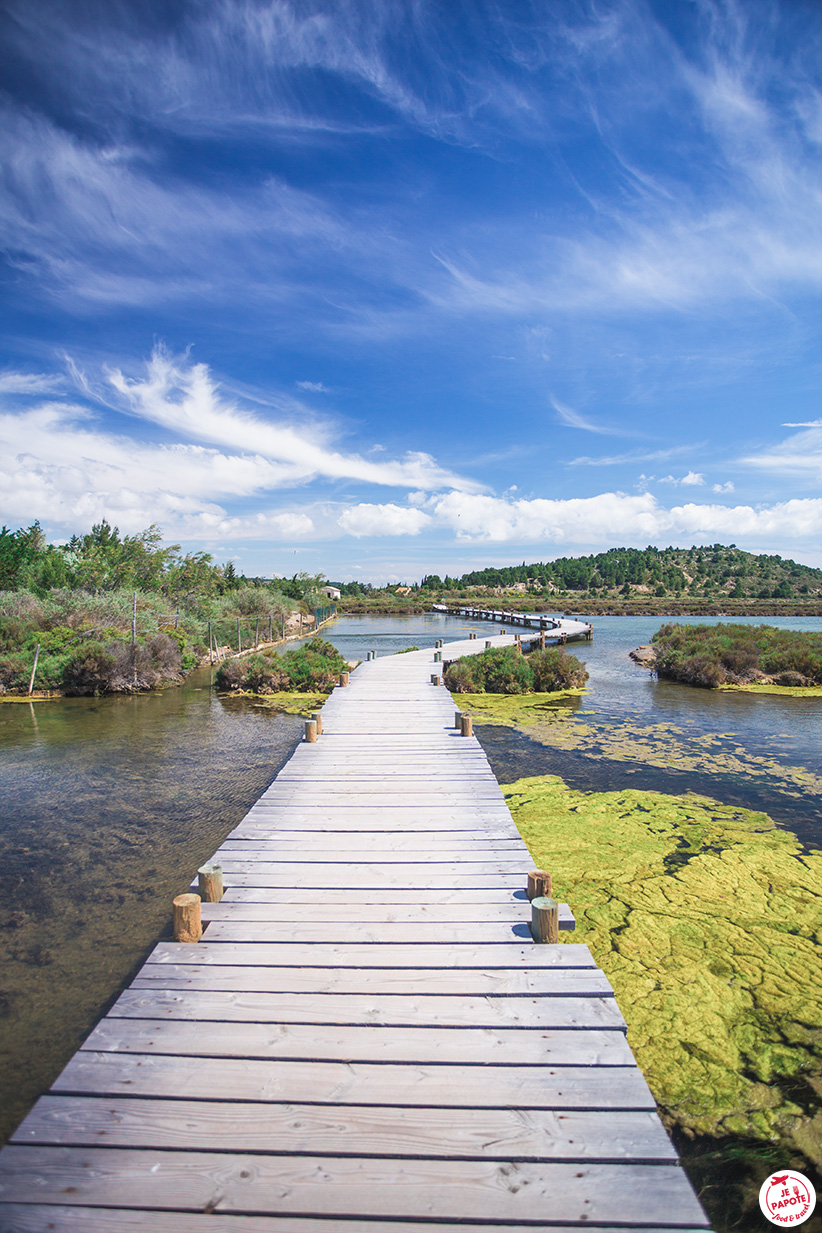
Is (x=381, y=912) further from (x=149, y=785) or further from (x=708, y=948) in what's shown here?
(x=149, y=785)

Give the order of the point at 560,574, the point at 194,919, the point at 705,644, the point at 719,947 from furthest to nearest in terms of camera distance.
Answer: the point at 560,574 < the point at 705,644 < the point at 719,947 < the point at 194,919

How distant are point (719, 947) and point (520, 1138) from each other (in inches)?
147

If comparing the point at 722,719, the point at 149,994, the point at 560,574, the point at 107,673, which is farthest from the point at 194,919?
the point at 560,574

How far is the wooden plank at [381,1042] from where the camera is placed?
3041 millimetres

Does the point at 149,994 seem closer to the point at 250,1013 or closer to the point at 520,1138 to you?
the point at 250,1013

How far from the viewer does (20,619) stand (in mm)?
20875

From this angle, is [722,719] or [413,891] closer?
[413,891]

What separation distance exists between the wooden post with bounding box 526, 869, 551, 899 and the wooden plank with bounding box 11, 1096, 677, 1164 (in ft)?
5.19

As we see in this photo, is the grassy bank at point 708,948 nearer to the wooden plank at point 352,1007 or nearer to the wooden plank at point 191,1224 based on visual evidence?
the wooden plank at point 352,1007

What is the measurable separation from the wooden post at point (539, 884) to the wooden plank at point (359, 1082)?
1329 millimetres

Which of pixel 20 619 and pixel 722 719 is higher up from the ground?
pixel 20 619

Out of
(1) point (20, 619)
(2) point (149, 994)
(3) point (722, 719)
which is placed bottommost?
(3) point (722, 719)

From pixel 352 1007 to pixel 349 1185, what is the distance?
40.2 inches

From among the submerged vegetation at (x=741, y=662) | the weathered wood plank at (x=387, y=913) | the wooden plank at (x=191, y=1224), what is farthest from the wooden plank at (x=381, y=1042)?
the submerged vegetation at (x=741, y=662)
